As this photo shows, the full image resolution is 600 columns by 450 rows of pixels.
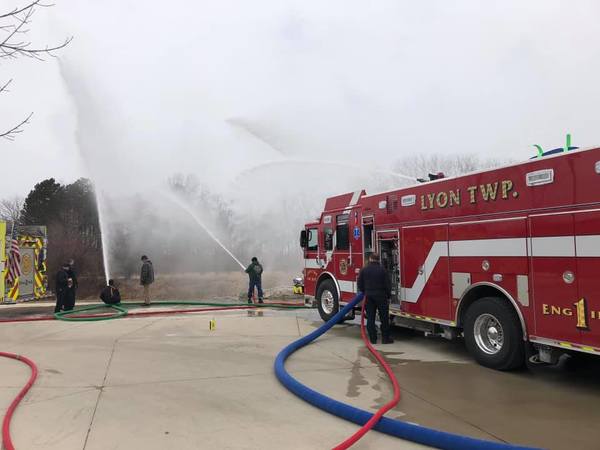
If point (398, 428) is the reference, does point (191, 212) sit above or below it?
above

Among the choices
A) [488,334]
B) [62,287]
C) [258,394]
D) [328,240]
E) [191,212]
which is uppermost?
[191,212]

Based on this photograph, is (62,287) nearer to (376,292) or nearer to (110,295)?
(110,295)

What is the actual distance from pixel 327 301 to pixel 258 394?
19.0ft

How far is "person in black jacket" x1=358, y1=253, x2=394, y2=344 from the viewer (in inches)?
327

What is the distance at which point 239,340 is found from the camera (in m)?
8.93

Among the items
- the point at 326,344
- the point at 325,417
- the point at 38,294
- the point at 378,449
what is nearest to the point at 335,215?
the point at 326,344

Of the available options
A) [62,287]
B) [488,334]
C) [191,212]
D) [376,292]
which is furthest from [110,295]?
[488,334]

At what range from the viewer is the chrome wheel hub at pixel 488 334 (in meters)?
6.57

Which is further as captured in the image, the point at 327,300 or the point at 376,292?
the point at 327,300

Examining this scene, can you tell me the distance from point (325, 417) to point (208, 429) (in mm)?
1142

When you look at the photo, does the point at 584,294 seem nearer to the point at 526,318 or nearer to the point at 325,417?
the point at 526,318

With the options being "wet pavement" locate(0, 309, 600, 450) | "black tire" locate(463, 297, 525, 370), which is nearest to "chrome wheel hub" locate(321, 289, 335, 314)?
"wet pavement" locate(0, 309, 600, 450)

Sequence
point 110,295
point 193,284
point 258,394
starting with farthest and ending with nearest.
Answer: point 193,284, point 110,295, point 258,394

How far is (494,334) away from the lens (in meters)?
6.64
